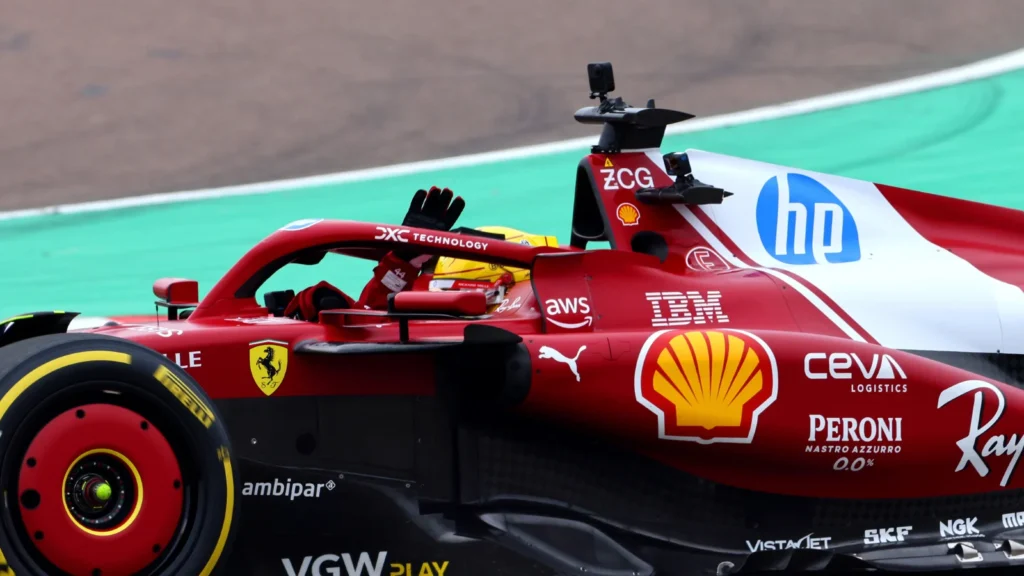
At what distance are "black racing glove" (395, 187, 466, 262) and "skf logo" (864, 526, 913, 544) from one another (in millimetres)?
2061

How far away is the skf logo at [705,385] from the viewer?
5.19 m

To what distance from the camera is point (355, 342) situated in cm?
509

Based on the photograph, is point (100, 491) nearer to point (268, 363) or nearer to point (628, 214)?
point (268, 363)

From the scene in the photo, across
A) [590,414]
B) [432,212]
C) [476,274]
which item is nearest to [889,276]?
[590,414]

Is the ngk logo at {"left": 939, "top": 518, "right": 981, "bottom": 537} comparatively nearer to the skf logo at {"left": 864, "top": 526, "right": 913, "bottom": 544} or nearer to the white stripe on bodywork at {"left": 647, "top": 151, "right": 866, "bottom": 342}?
the skf logo at {"left": 864, "top": 526, "right": 913, "bottom": 544}

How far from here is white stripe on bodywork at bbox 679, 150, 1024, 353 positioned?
571 centimetres

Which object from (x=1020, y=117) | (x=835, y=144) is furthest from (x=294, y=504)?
(x=1020, y=117)

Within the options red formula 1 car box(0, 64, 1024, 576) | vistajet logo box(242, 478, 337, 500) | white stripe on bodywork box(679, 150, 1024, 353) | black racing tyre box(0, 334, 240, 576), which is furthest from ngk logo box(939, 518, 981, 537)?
black racing tyre box(0, 334, 240, 576)

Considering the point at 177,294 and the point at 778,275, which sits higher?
the point at 177,294

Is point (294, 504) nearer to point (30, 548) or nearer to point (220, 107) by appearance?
point (30, 548)

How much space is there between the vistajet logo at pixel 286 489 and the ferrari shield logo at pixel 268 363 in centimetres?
31

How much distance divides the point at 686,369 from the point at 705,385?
0.30 feet

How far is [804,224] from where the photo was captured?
607cm

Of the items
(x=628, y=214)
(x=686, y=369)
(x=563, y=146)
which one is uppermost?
(x=563, y=146)
